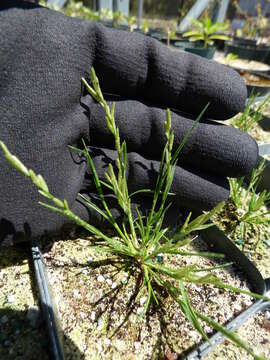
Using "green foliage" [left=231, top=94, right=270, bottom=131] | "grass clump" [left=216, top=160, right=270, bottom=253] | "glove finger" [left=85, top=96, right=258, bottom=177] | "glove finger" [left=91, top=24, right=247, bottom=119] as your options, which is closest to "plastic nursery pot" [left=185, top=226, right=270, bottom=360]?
"grass clump" [left=216, top=160, right=270, bottom=253]

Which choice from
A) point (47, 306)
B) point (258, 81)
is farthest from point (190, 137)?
point (258, 81)

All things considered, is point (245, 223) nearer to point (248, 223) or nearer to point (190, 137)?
point (248, 223)

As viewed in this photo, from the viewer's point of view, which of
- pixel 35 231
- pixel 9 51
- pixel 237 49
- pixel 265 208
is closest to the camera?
pixel 9 51

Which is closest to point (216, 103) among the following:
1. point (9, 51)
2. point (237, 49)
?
point (9, 51)

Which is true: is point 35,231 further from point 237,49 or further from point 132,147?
point 237,49

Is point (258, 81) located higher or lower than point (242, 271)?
higher

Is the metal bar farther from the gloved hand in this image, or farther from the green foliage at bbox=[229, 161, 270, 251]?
the green foliage at bbox=[229, 161, 270, 251]

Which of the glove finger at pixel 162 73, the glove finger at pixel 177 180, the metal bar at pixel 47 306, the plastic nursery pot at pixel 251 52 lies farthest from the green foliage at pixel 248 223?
the plastic nursery pot at pixel 251 52
